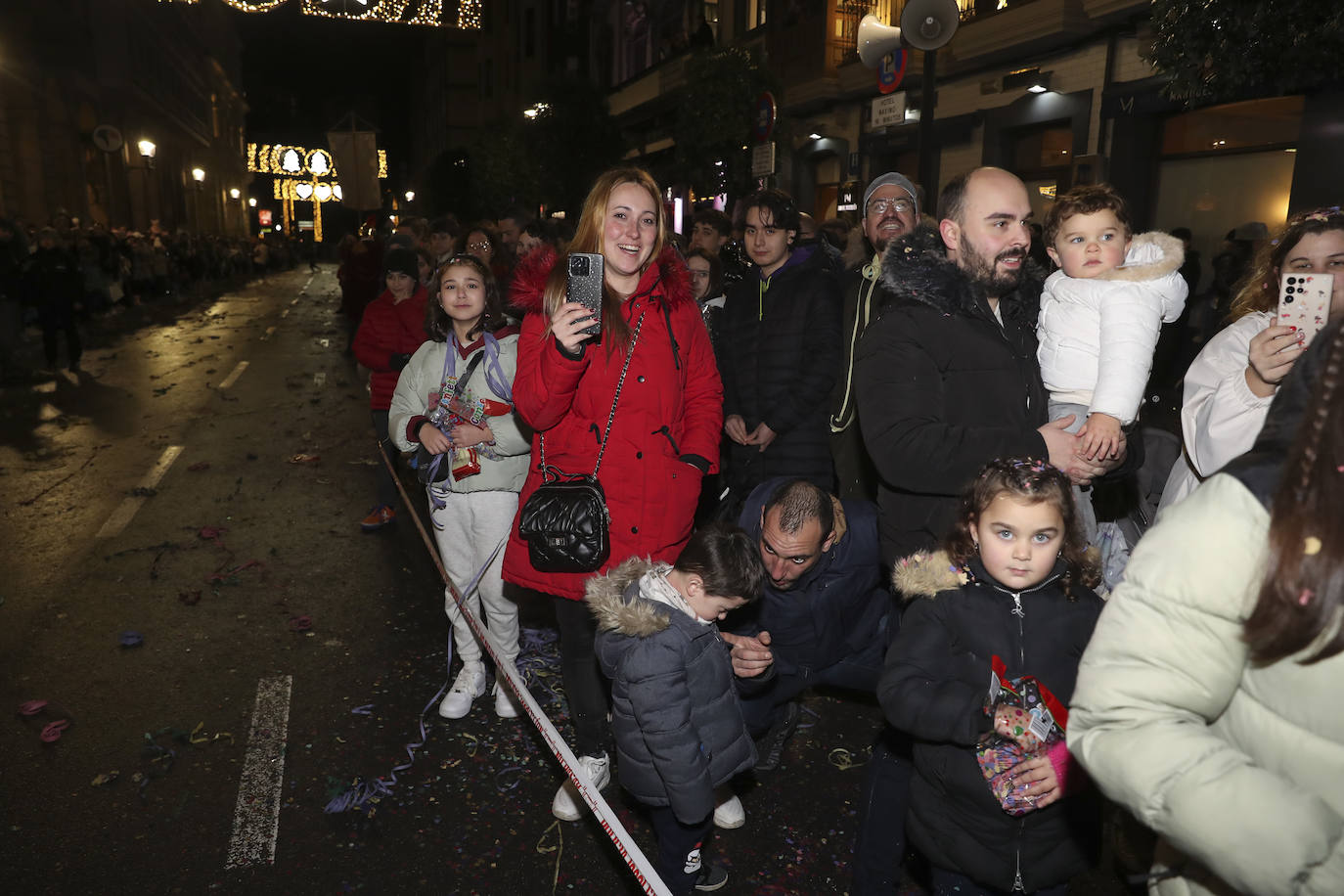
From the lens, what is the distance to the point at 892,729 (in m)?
2.89

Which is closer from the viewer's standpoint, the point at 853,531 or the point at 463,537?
the point at 853,531

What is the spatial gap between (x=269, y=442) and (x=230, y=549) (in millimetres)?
3792

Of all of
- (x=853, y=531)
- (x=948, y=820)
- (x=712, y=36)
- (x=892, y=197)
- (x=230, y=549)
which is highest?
(x=712, y=36)

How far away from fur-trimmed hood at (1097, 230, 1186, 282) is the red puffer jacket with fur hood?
4.66 ft

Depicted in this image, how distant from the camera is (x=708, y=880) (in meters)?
3.23

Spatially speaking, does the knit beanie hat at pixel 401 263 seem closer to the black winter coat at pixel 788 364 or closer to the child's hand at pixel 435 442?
the black winter coat at pixel 788 364

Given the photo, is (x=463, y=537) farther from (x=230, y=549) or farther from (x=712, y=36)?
(x=712, y=36)

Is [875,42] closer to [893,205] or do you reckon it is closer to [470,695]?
[893,205]

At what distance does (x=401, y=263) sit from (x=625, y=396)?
454cm

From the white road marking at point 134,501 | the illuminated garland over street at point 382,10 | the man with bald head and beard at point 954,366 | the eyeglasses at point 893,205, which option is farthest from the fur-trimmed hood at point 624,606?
the illuminated garland over street at point 382,10

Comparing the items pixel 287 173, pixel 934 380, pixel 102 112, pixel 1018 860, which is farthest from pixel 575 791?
pixel 287 173

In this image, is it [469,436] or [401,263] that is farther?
[401,263]

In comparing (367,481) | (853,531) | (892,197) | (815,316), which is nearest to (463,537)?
(853,531)

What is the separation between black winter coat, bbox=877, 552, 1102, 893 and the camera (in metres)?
2.41
